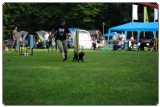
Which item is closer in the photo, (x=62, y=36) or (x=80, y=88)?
(x=80, y=88)

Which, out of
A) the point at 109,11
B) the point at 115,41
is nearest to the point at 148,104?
the point at 115,41

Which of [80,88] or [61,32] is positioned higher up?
[61,32]

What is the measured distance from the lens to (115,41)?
3108cm

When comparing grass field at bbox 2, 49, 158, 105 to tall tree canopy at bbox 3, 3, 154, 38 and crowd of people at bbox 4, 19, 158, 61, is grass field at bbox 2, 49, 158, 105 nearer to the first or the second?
crowd of people at bbox 4, 19, 158, 61

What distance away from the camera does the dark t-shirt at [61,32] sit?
1644 centimetres

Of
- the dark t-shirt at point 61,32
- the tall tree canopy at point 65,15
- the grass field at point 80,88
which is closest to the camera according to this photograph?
the grass field at point 80,88

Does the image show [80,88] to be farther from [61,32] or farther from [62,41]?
[62,41]

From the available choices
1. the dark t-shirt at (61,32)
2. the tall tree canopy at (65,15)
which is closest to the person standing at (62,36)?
the dark t-shirt at (61,32)

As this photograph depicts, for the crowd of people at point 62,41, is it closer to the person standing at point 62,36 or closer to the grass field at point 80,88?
the person standing at point 62,36

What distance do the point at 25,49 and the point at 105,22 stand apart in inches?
1242

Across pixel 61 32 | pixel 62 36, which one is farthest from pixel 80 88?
pixel 62 36

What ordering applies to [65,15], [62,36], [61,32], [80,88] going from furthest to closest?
[65,15] < [62,36] < [61,32] < [80,88]

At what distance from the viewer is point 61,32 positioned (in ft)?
54.0

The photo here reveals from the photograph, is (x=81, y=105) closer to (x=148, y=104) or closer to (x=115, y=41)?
(x=148, y=104)
